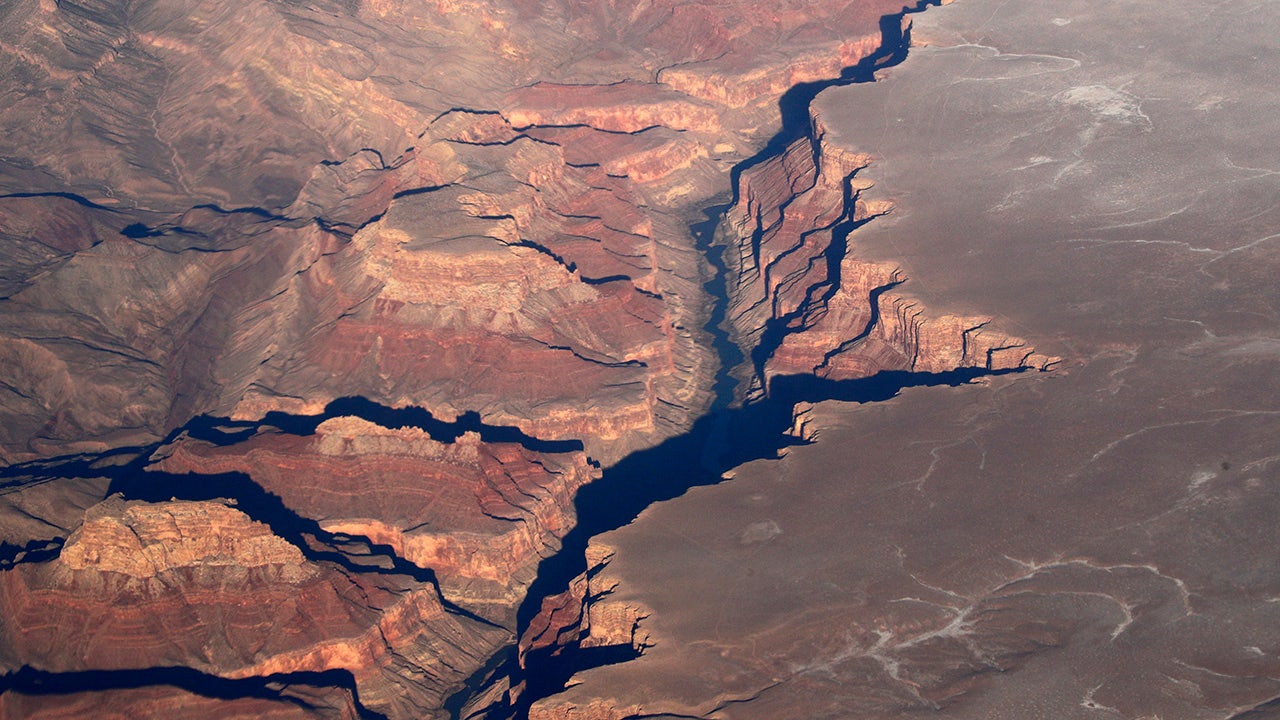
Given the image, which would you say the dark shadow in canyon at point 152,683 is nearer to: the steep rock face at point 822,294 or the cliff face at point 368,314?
the cliff face at point 368,314

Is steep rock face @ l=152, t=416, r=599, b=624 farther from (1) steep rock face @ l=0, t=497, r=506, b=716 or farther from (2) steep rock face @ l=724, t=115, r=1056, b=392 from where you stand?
(2) steep rock face @ l=724, t=115, r=1056, b=392

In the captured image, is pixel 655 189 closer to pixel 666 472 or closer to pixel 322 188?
pixel 322 188

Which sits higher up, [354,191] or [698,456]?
[354,191]

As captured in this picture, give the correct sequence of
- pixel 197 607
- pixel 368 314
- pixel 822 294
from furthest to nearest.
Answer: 1. pixel 822 294
2. pixel 368 314
3. pixel 197 607

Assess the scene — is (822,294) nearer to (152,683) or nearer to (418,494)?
(418,494)

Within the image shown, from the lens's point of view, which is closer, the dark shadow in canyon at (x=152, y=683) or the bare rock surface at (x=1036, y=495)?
the bare rock surface at (x=1036, y=495)

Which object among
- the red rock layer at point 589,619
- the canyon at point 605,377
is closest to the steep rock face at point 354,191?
the canyon at point 605,377

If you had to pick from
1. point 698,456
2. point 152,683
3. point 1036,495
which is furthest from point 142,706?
point 1036,495

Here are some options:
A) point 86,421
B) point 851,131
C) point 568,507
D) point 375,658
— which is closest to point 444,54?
point 851,131
